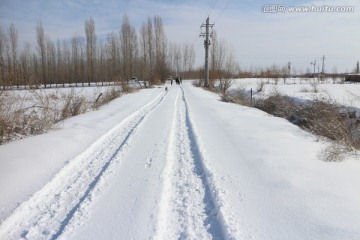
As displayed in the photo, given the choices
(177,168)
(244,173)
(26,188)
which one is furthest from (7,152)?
(244,173)

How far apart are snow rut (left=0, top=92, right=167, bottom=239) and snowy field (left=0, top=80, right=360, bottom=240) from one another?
0.04 feet

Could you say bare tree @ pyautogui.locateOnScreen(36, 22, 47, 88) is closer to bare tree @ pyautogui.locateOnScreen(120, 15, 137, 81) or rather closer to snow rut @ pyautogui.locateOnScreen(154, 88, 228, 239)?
bare tree @ pyautogui.locateOnScreen(120, 15, 137, 81)

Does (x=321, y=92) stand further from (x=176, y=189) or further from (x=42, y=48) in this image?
(x=42, y=48)

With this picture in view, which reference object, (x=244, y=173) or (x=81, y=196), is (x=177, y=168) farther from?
(x=81, y=196)

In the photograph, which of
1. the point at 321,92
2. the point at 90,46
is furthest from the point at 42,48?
the point at 321,92

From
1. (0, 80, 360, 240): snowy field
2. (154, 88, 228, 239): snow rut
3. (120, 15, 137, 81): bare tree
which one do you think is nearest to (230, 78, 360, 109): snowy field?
(0, 80, 360, 240): snowy field

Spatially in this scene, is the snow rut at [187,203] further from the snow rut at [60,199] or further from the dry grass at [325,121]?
the dry grass at [325,121]

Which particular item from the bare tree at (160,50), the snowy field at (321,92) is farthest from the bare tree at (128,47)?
the snowy field at (321,92)

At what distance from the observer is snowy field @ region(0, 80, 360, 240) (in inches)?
148

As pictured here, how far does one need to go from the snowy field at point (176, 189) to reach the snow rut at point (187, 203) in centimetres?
1

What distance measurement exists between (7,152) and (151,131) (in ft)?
13.5

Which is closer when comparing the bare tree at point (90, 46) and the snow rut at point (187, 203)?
the snow rut at point (187, 203)

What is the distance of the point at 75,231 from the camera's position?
373cm

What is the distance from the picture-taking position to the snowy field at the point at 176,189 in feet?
12.3
